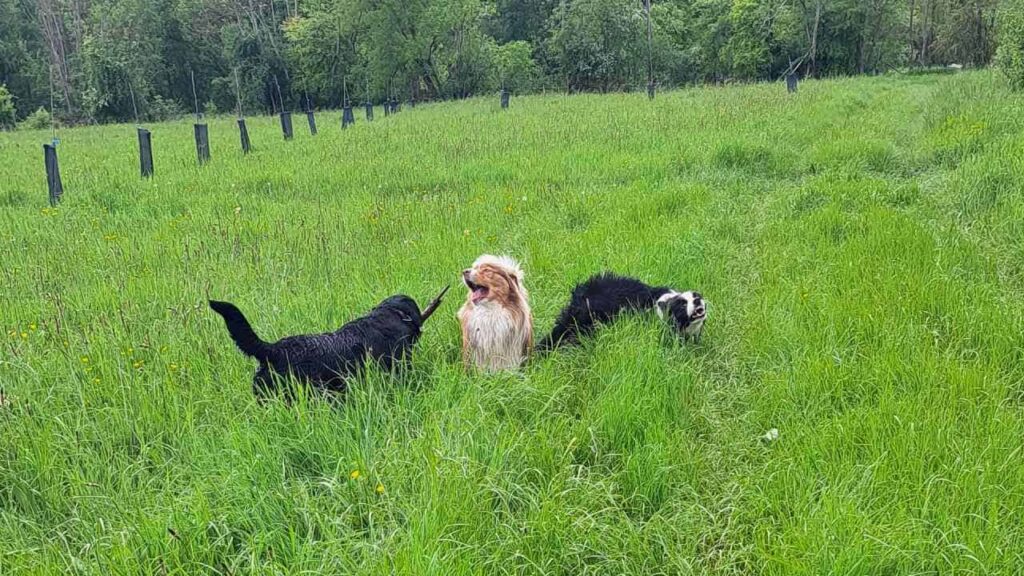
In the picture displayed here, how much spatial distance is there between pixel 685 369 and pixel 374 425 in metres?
1.76

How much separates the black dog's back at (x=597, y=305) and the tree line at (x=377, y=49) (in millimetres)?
41121

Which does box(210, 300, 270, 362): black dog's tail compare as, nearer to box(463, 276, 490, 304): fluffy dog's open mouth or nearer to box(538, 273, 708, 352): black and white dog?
box(463, 276, 490, 304): fluffy dog's open mouth

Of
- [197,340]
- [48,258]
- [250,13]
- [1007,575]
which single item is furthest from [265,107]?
[1007,575]

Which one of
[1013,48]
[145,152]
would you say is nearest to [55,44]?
[145,152]

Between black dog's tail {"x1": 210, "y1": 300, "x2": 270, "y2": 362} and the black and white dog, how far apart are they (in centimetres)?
171

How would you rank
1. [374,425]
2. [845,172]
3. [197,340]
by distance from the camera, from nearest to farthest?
[374,425] < [197,340] < [845,172]

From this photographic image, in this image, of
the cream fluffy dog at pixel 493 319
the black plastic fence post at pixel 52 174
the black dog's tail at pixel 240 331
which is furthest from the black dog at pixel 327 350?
the black plastic fence post at pixel 52 174

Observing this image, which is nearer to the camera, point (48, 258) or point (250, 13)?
point (48, 258)

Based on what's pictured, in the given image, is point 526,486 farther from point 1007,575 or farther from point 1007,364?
point 1007,364

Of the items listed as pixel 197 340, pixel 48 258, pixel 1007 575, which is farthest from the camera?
pixel 48 258

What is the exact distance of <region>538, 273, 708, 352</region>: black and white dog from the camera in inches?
154

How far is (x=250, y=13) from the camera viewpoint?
151ft

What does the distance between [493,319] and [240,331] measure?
4.33 ft

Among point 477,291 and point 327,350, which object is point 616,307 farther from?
point 327,350
